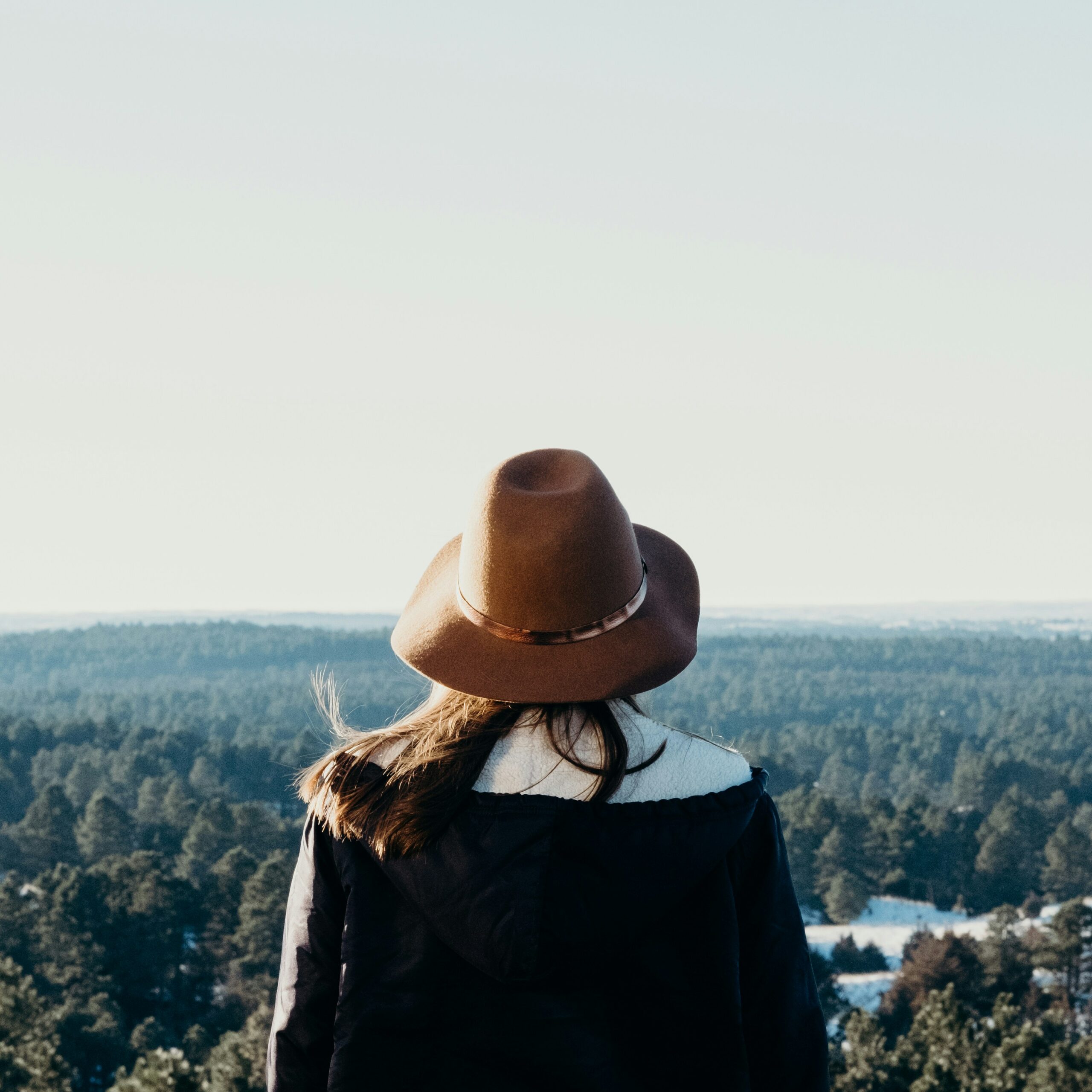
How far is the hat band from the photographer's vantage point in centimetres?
255

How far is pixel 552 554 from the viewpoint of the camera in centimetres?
256

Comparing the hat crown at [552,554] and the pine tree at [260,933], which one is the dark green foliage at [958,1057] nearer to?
the pine tree at [260,933]

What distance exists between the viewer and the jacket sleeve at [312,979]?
2.69 metres

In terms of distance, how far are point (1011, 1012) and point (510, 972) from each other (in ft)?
132

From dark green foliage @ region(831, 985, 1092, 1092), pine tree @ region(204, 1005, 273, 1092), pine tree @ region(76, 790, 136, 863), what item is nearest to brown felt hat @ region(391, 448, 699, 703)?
pine tree @ region(204, 1005, 273, 1092)

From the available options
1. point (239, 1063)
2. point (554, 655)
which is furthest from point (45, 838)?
point (554, 655)

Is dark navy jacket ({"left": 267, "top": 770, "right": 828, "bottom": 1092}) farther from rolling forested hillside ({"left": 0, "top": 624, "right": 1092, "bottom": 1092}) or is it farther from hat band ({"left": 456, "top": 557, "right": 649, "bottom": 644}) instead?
rolling forested hillside ({"left": 0, "top": 624, "right": 1092, "bottom": 1092})

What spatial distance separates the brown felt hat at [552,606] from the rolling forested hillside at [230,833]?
1.01 feet

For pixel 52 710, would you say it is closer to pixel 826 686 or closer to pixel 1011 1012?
pixel 826 686

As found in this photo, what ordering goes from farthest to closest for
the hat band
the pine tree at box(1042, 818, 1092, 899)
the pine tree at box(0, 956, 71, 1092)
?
the pine tree at box(1042, 818, 1092, 899)
the pine tree at box(0, 956, 71, 1092)
the hat band

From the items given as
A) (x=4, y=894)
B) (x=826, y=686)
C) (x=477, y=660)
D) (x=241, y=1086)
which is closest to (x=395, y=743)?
(x=477, y=660)

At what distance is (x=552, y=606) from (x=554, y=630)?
51 mm

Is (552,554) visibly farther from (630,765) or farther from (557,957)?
(557,957)

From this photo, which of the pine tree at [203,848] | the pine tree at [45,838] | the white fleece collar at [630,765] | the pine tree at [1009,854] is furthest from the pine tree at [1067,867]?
the white fleece collar at [630,765]
